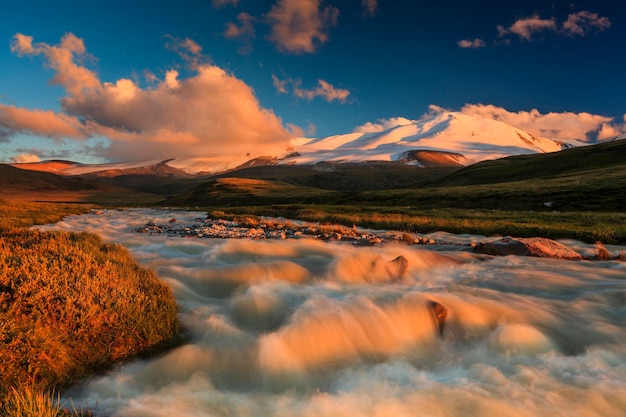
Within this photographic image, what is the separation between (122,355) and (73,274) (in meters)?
1.75

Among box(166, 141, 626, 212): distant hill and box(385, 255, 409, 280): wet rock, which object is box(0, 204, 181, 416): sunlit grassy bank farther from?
box(166, 141, 626, 212): distant hill

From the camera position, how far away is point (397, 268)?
10.8 m

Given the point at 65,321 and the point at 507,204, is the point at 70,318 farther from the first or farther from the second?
the point at 507,204

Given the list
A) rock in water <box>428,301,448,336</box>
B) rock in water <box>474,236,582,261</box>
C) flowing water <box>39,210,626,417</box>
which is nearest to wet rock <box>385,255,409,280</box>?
flowing water <box>39,210,626,417</box>

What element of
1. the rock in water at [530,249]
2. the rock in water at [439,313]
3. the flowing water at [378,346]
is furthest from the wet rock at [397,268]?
the rock in water at [530,249]

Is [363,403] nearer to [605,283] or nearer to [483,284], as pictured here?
[483,284]

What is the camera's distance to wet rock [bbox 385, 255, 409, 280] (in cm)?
1054

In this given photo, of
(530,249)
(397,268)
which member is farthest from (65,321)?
(530,249)

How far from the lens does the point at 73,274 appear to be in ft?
20.3

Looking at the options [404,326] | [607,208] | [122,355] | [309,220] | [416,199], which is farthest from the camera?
[416,199]

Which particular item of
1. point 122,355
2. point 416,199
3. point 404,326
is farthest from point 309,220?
point 416,199

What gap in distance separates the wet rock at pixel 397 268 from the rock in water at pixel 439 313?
2.82m

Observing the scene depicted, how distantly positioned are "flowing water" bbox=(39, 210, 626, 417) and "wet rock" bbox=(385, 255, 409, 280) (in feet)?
0.21

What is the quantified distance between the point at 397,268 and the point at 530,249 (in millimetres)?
6502
